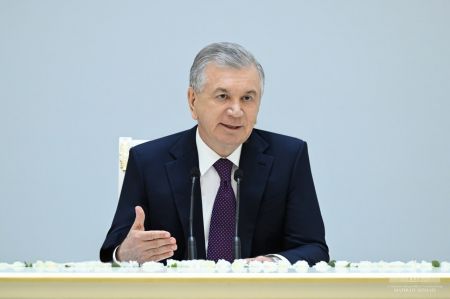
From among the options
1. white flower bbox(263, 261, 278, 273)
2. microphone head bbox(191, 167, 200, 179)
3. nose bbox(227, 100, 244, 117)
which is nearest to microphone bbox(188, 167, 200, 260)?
microphone head bbox(191, 167, 200, 179)

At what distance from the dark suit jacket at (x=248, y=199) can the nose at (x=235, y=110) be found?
200 mm

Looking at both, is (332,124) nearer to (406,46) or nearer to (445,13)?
(406,46)

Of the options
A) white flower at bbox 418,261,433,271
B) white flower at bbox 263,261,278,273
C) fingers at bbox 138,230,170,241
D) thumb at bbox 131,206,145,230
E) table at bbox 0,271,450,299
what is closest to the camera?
table at bbox 0,271,450,299

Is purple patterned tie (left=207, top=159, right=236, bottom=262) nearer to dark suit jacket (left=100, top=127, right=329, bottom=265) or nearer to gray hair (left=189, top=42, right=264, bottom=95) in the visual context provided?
dark suit jacket (left=100, top=127, right=329, bottom=265)

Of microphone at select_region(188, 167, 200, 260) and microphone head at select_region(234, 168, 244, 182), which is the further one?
microphone head at select_region(234, 168, 244, 182)

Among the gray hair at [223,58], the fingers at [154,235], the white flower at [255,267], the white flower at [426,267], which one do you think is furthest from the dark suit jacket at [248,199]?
the white flower at [255,267]

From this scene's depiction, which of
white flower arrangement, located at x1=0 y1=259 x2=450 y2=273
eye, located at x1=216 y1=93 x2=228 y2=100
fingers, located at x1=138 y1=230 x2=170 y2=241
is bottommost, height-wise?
white flower arrangement, located at x1=0 y1=259 x2=450 y2=273

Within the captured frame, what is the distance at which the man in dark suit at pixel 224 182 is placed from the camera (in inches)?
96.2

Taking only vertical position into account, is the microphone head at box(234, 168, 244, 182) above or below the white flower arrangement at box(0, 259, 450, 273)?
above

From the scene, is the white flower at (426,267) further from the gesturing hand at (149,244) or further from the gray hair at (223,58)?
the gray hair at (223,58)

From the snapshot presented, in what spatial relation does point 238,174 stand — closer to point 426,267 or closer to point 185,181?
point 185,181

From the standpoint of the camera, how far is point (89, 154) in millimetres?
3941

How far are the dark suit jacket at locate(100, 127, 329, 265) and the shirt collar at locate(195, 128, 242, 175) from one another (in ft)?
0.06

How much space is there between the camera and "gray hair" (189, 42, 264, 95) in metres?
2.44
